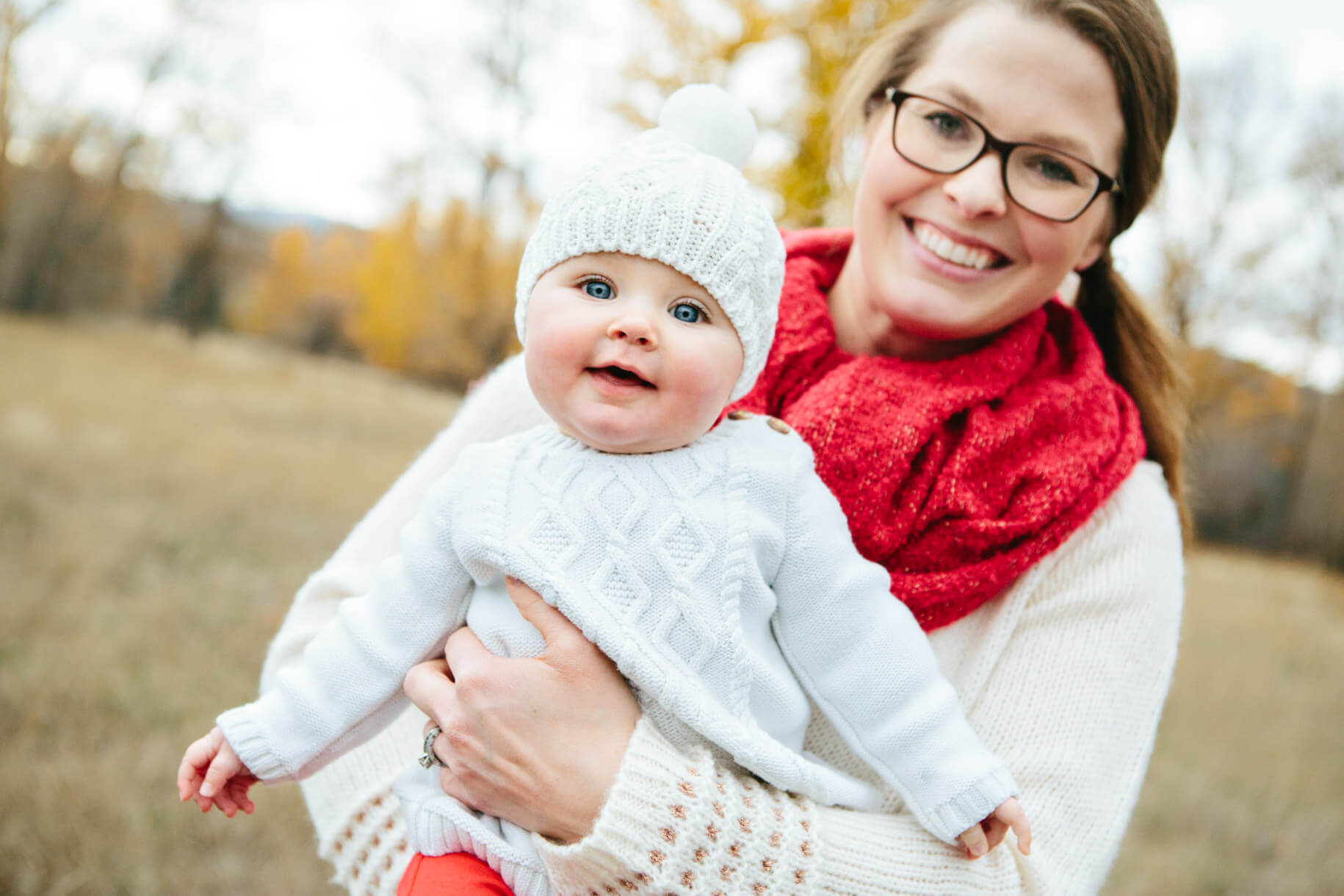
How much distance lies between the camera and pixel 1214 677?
7609 mm

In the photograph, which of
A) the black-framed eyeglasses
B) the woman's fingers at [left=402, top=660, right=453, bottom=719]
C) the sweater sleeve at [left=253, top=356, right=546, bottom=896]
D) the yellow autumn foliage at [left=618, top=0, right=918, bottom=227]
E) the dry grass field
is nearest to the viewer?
the woman's fingers at [left=402, top=660, right=453, bottom=719]

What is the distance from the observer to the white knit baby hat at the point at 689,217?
1.34 m

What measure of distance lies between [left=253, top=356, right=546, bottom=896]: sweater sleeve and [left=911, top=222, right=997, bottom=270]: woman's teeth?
84 cm

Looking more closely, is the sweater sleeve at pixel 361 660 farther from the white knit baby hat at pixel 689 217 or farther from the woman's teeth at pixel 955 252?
the woman's teeth at pixel 955 252

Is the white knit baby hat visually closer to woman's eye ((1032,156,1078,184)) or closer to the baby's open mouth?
the baby's open mouth

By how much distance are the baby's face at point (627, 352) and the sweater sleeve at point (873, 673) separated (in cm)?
23

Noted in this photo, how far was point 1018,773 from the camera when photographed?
4.93 feet

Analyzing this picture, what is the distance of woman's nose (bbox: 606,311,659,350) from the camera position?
129cm

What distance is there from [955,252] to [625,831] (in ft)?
3.96

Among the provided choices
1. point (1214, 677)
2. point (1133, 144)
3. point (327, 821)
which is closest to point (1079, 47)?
point (1133, 144)

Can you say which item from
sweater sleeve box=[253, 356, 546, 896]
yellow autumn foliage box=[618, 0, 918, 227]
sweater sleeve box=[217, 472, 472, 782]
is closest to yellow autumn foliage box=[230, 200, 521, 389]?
sweater sleeve box=[253, 356, 546, 896]

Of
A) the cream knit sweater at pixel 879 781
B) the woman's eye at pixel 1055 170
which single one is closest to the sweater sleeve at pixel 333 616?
the cream knit sweater at pixel 879 781

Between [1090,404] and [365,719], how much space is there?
4.80ft

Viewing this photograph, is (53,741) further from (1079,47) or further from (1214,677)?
(1214,677)
